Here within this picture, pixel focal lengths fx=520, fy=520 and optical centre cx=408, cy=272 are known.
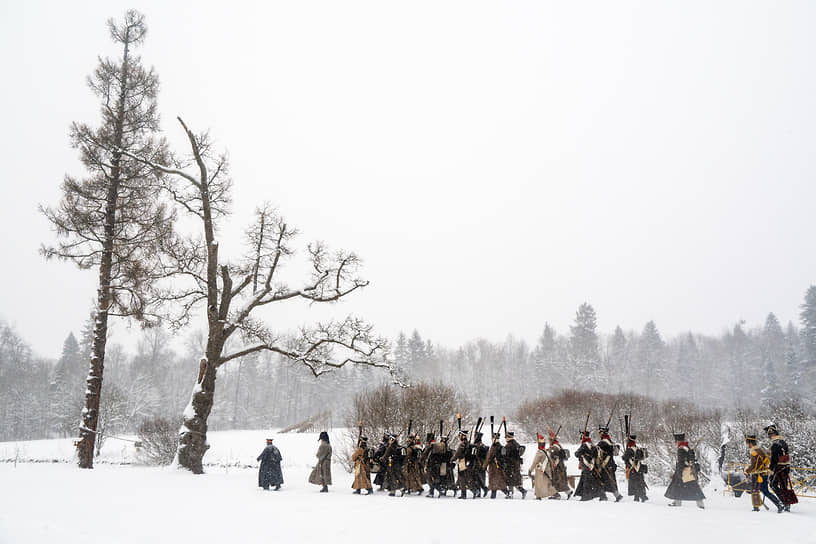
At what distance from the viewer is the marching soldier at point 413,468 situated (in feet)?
45.6

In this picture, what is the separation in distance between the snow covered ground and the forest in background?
133ft

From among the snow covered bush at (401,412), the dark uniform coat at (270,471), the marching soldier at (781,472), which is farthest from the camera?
the snow covered bush at (401,412)

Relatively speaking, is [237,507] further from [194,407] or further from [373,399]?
[373,399]

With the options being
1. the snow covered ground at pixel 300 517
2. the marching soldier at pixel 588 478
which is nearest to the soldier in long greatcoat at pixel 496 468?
the snow covered ground at pixel 300 517

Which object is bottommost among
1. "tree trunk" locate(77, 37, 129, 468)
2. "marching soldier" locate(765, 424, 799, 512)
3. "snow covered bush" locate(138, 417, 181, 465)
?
"snow covered bush" locate(138, 417, 181, 465)

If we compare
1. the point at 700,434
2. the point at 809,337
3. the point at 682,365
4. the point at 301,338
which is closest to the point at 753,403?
the point at 682,365

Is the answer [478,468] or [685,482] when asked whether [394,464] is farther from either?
[685,482]

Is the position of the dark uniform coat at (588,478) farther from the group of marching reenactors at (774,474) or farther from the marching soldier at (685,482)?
the group of marching reenactors at (774,474)

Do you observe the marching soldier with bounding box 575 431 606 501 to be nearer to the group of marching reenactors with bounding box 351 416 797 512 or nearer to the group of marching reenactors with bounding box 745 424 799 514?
the group of marching reenactors with bounding box 351 416 797 512

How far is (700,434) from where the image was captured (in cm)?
2530

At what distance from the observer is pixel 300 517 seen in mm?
9375

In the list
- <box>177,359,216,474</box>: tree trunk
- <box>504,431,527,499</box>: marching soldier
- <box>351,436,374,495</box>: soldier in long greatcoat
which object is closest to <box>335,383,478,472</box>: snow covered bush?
<box>351,436,374,495</box>: soldier in long greatcoat

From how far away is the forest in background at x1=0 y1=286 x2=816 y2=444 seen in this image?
56.4 metres

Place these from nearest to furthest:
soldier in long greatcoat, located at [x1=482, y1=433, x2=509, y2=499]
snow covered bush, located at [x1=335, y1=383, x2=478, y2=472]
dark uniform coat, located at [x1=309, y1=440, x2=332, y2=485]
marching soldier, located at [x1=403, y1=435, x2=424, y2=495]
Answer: soldier in long greatcoat, located at [x1=482, y1=433, x2=509, y2=499] < marching soldier, located at [x1=403, y1=435, x2=424, y2=495] < dark uniform coat, located at [x1=309, y1=440, x2=332, y2=485] < snow covered bush, located at [x1=335, y1=383, x2=478, y2=472]
